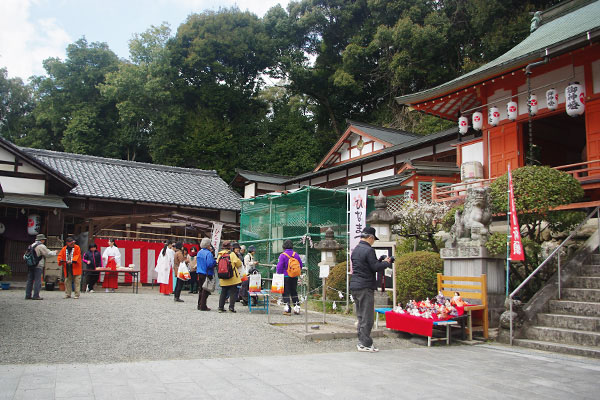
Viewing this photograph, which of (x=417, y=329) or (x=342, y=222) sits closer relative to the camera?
(x=417, y=329)

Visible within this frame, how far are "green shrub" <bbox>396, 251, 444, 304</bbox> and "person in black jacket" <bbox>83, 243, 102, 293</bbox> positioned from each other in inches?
400

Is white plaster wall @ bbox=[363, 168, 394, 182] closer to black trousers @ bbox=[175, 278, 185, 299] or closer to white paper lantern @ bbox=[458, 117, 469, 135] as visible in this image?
white paper lantern @ bbox=[458, 117, 469, 135]

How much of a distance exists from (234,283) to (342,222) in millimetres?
4679

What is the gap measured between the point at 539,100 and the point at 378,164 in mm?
9457

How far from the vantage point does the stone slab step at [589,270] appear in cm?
853

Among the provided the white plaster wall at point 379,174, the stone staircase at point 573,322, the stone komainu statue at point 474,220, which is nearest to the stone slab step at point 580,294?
the stone staircase at point 573,322

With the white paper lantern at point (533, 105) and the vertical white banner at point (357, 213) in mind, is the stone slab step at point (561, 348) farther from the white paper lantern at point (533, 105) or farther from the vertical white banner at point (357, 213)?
the white paper lantern at point (533, 105)

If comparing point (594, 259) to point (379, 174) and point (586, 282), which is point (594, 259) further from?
point (379, 174)

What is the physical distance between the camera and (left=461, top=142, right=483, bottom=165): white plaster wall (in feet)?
49.2

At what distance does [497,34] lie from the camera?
88.6 feet

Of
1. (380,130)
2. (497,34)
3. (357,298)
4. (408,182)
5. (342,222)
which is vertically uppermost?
(497,34)

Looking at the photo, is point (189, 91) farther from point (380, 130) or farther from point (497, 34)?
point (497, 34)

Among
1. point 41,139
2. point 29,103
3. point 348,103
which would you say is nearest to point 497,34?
point 348,103

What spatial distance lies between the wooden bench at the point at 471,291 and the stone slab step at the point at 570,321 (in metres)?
0.88
